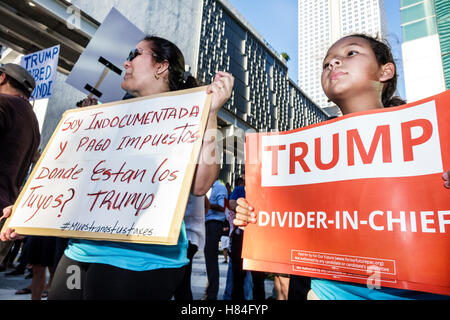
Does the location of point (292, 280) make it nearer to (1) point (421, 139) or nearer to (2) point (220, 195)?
(1) point (421, 139)

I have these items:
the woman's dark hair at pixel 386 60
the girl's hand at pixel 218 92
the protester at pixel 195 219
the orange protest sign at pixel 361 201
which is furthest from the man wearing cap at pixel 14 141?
the woman's dark hair at pixel 386 60

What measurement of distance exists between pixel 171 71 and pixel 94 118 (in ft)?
1.58

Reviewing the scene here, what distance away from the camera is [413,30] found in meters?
11.2

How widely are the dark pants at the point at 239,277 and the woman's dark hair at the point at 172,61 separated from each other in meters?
2.13

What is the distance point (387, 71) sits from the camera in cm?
129

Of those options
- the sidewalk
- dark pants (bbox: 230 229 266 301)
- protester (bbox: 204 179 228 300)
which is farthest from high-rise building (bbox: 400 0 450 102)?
dark pants (bbox: 230 229 266 301)

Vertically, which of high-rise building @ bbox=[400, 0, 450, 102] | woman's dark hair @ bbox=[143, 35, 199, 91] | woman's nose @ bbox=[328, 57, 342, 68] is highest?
high-rise building @ bbox=[400, 0, 450, 102]

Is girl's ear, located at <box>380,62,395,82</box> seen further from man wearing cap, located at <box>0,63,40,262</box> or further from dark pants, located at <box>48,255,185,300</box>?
man wearing cap, located at <box>0,63,40,262</box>

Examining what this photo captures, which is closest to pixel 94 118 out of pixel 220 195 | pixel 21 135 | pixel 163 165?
pixel 163 165

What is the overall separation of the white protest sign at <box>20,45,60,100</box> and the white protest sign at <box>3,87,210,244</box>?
267cm

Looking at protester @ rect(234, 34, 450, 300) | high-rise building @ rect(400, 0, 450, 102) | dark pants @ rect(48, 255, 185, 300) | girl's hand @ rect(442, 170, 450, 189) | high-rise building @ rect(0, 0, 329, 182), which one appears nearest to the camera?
girl's hand @ rect(442, 170, 450, 189)

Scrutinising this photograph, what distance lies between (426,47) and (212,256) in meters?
12.2

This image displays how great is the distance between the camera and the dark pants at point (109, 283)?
2.93ft

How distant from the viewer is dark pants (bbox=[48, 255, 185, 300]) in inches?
35.2
